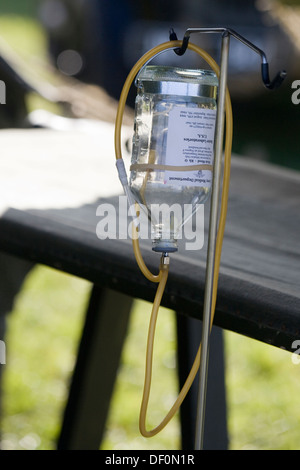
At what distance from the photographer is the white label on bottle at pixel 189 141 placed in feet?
2.46

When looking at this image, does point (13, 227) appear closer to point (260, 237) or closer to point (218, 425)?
point (260, 237)

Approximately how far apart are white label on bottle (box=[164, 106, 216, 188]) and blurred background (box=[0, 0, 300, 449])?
1.01 metres

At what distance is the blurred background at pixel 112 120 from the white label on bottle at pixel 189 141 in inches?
39.6

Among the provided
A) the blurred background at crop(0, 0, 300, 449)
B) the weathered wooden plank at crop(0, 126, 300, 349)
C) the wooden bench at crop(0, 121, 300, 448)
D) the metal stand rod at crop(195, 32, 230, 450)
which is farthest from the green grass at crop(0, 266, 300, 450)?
the metal stand rod at crop(195, 32, 230, 450)

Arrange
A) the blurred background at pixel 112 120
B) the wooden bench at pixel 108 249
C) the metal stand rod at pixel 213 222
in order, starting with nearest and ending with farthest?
1. the metal stand rod at pixel 213 222
2. the wooden bench at pixel 108 249
3. the blurred background at pixel 112 120

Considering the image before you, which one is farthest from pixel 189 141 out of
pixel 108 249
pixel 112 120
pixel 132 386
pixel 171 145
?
pixel 132 386

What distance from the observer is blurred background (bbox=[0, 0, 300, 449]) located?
7.34 ft

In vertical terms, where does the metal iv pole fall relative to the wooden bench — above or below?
above

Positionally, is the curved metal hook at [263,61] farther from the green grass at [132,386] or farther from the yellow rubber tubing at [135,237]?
the green grass at [132,386]

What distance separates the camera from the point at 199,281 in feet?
2.77

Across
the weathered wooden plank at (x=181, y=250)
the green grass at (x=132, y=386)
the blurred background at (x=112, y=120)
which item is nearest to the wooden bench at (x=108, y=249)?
the weathered wooden plank at (x=181, y=250)

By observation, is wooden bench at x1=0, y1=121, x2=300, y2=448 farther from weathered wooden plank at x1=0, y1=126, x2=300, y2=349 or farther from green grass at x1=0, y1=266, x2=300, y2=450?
green grass at x1=0, y1=266, x2=300, y2=450

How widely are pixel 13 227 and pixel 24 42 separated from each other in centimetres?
1008
